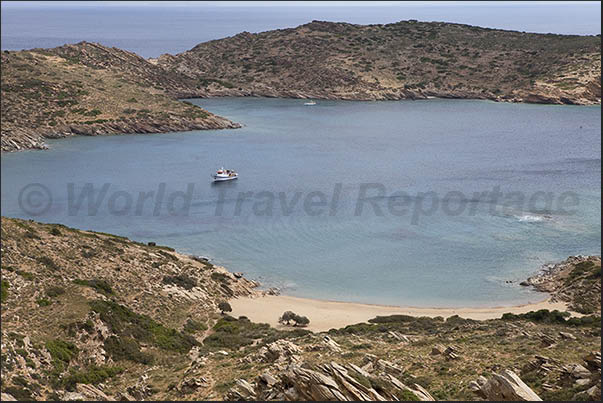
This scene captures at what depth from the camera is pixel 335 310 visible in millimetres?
27828

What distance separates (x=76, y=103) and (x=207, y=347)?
55463 mm

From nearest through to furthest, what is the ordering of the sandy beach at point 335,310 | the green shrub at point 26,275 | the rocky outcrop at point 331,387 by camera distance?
the rocky outcrop at point 331,387, the green shrub at point 26,275, the sandy beach at point 335,310

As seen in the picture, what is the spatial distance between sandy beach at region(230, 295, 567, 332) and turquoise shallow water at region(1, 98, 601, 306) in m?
0.99

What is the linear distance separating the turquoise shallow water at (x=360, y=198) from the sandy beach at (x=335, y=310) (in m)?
0.99

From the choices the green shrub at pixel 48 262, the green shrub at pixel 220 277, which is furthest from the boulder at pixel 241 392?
the green shrub at pixel 220 277

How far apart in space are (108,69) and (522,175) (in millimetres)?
53517

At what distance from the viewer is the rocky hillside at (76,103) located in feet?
216

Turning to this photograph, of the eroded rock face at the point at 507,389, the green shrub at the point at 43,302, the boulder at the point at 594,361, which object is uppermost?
the boulder at the point at 594,361

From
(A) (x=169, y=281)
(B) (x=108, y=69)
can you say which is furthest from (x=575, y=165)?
(B) (x=108, y=69)

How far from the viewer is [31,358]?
57.5ft

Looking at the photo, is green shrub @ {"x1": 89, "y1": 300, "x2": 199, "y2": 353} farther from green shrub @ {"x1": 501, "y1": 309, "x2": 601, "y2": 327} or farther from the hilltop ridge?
the hilltop ridge

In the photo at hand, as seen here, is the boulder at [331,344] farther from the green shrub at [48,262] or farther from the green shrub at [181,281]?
the green shrub at [48,262]

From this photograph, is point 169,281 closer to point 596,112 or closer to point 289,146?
point 289,146

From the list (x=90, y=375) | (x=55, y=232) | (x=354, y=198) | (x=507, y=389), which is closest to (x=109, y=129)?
(x=354, y=198)
